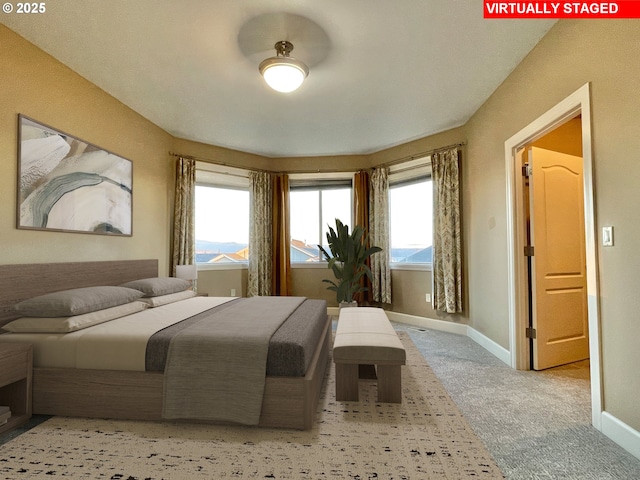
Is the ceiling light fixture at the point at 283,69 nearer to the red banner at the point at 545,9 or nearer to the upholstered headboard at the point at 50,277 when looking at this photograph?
the red banner at the point at 545,9

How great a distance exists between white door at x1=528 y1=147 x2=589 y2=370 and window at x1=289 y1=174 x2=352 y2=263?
2889 millimetres

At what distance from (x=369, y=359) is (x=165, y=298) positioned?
2121 mm

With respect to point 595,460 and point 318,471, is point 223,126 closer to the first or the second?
point 318,471

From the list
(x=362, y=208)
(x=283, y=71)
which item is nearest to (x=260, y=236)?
(x=362, y=208)

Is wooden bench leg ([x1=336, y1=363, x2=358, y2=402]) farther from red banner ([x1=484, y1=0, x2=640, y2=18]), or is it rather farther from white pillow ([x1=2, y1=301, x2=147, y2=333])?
red banner ([x1=484, y1=0, x2=640, y2=18])

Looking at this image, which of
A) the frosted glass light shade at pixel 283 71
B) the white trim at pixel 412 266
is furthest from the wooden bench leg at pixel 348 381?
the white trim at pixel 412 266

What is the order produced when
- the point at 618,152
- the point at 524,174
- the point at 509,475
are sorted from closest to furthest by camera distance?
the point at 509,475, the point at 618,152, the point at 524,174

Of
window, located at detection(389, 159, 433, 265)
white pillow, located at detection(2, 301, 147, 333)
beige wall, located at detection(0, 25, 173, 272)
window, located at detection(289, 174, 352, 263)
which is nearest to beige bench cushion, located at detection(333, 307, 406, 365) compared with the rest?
white pillow, located at detection(2, 301, 147, 333)

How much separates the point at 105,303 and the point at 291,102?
8.40 feet

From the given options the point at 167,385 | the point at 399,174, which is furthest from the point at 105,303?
the point at 399,174

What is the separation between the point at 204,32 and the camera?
238 centimetres

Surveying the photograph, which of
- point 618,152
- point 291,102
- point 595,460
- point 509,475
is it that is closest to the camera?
point 509,475

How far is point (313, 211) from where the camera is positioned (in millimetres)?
5543

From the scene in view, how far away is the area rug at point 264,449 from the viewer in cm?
149
